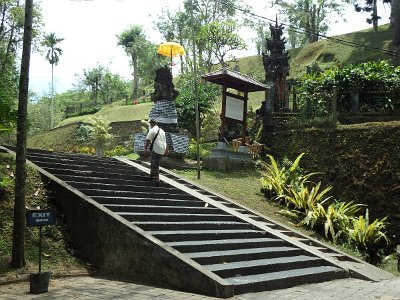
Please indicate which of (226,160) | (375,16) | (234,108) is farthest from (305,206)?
(375,16)

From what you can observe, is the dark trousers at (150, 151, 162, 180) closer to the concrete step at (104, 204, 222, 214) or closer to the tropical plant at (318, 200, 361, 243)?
the concrete step at (104, 204, 222, 214)

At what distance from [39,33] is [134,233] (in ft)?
97.6

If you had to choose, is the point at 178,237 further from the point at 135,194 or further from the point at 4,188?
the point at 4,188

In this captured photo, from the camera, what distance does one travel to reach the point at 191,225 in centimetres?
756

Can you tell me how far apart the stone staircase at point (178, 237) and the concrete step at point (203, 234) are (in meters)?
0.02

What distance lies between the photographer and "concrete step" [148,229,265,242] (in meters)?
6.70

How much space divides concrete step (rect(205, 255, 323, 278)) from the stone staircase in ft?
0.05

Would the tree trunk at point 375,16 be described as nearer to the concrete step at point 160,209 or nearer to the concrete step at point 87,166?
the concrete step at point 87,166

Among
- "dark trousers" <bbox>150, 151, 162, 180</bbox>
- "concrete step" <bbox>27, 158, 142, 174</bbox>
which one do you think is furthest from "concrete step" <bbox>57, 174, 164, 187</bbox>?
"concrete step" <bbox>27, 158, 142, 174</bbox>

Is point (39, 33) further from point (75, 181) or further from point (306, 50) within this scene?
point (75, 181)

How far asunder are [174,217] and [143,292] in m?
2.57

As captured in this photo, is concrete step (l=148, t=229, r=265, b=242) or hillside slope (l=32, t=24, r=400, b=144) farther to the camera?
hillside slope (l=32, t=24, r=400, b=144)

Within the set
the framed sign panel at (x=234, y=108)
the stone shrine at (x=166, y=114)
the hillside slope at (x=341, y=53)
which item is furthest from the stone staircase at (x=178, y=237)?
the hillside slope at (x=341, y=53)

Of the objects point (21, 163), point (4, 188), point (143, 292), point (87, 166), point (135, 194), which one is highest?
point (21, 163)
